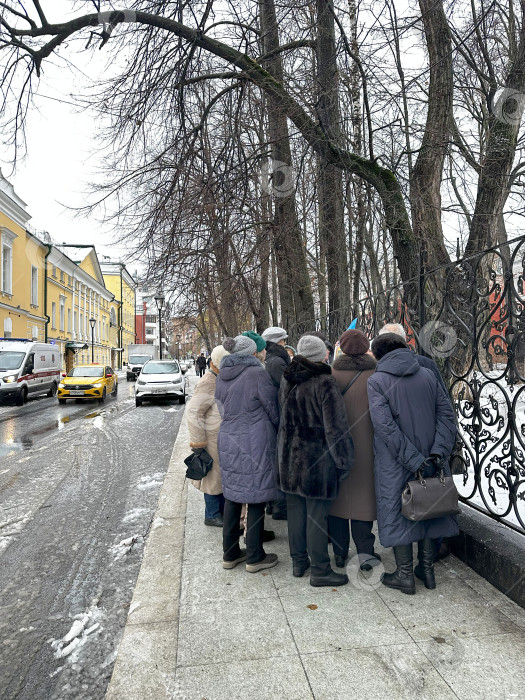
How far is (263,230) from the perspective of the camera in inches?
384

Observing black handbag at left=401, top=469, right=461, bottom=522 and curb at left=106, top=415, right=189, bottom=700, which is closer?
curb at left=106, top=415, right=189, bottom=700

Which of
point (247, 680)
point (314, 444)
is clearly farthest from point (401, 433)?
point (247, 680)

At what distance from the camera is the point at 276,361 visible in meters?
4.55

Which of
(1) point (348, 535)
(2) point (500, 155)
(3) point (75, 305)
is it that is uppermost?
(3) point (75, 305)

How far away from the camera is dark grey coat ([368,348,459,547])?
10.7 feet

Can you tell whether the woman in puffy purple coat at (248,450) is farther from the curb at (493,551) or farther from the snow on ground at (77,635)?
the curb at (493,551)

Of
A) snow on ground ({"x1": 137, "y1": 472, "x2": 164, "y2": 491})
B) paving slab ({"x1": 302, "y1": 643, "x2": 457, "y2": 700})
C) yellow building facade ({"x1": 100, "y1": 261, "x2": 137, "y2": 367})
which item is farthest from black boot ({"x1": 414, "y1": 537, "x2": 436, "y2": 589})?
yellow building facade ({"x1": 100, "y1": 261, "x2": 137, "y2": 367})

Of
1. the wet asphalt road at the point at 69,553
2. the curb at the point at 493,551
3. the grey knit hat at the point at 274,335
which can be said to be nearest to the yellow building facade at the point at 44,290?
the wet asphalt road at the point at 69,553

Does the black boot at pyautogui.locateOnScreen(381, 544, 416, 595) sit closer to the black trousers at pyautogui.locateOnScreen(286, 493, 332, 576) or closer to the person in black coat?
the person in black coat

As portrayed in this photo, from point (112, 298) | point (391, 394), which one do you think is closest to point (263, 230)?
point (391, 394)

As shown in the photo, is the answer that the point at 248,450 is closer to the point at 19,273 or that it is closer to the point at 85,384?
the point at 85,384

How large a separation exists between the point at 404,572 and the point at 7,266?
103 feet

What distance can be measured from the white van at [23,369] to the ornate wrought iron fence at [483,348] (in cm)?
1592

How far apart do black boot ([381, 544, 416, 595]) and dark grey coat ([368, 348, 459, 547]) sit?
120mm
